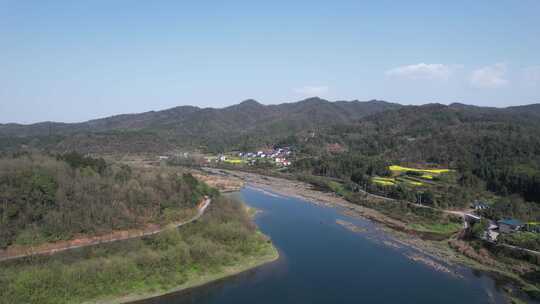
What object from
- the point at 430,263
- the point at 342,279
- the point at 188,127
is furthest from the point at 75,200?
the point at 188,127

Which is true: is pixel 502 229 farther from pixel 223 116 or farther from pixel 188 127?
pixel 223 116

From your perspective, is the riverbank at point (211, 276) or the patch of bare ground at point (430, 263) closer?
the riverbank at point (211, 276)

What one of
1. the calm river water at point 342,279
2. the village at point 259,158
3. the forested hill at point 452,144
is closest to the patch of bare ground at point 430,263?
the calm river water at point 342,279

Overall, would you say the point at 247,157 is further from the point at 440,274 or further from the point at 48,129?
the point at 48,129

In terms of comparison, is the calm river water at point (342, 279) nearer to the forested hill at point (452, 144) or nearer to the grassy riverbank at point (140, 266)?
the grassy riverbank at point (140, 266)

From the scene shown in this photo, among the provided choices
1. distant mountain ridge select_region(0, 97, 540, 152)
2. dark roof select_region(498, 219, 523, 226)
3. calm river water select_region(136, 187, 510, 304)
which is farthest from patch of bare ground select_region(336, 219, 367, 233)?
distant mountain ridge select_region(0, 97, 540, 152)
